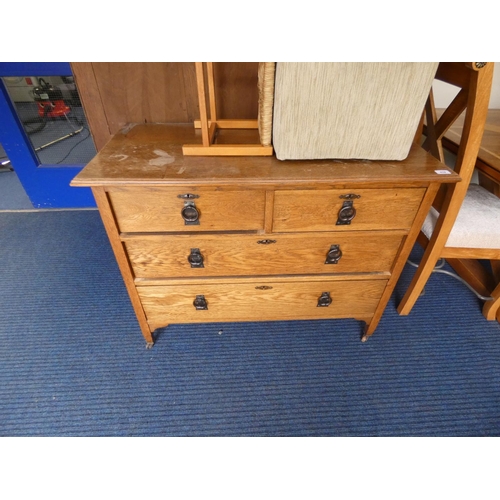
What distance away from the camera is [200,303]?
45.8 inches

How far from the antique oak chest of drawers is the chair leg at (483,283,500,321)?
684mm

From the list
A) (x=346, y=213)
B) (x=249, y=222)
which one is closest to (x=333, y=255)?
(x=346, y=213)

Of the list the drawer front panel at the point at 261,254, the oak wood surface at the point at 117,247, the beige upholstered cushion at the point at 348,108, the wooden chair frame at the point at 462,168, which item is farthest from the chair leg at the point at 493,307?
the oak wood surface at the point at 117,247

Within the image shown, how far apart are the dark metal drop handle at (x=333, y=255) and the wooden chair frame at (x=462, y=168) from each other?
47cm

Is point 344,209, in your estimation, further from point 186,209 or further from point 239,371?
point 239,371

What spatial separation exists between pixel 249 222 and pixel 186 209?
20cm

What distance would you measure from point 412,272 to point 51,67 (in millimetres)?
2310

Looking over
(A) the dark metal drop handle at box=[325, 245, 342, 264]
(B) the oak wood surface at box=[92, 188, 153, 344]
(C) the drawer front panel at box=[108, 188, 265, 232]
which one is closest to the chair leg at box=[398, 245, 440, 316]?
(A) the dark metal drop handle at box=[325, 245, 342, 264]

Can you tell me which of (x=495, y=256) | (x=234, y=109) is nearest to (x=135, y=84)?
(x=234, y=109)

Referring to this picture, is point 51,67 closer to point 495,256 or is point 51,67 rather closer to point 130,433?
point 130,433

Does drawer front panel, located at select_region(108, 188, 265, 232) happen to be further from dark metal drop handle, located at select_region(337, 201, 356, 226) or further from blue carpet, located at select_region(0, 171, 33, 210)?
blue carpet, located at select_region(0, 171, 33, 210)

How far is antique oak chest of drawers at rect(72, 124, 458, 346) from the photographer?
2.79 ft

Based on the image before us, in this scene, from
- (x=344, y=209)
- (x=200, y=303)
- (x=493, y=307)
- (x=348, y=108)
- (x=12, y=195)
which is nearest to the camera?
(x=348, y=108)

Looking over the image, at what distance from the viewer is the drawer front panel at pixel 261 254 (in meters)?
0.98
